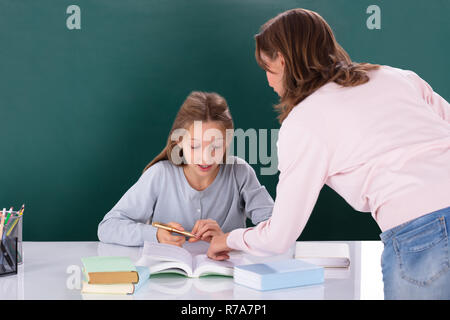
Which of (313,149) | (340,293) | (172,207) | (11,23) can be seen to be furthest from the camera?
(11,23)

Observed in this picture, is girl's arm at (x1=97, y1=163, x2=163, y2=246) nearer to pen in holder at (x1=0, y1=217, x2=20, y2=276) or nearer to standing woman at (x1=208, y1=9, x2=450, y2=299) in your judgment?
pen in holder at (x1=0, y1=217, x2=20, y2=276)

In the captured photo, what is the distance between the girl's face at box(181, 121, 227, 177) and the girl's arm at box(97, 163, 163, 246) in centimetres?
16

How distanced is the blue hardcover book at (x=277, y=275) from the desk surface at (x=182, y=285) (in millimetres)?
17

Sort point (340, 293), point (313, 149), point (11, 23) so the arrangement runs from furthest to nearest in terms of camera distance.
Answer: point (11, 23) → point (340, 293) → point (313, 149)

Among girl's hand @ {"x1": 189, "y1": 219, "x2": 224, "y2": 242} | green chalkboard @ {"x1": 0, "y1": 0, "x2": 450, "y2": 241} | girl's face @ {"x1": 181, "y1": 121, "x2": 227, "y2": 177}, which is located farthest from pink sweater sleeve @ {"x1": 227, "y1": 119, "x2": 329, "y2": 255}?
green chalkboard @ {"x1": 0, "y1": 0, "x2": 450, "y2": 241}

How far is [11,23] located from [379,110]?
1.83 meters

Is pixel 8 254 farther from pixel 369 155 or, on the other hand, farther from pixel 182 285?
pixel 369 155

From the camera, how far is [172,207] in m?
2.13

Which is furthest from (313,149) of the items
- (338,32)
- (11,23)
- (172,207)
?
(11,23)

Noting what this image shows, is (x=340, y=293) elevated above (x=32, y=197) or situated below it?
below

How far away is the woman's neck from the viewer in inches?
85.4

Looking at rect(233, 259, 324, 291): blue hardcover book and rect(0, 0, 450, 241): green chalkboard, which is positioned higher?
rect(0, 0, 450, 241): green chalkboard

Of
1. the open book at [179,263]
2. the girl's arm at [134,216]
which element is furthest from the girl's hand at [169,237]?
the open book at [179,263]
